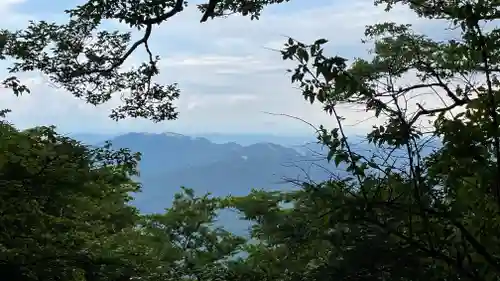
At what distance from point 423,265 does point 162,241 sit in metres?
9.70

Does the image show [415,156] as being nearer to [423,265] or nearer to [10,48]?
[423,265]

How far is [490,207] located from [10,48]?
540cm

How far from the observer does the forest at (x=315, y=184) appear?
255 centimetres

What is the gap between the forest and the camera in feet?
8.38

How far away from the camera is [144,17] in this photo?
540 cm

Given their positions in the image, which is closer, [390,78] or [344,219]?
[344,219]

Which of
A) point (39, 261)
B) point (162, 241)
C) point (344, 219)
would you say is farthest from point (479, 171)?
point (162, 241)

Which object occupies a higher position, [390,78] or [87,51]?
[87,51]

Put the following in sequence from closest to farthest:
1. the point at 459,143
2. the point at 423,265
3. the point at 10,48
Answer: the point at 459,143 < the point at 423,265 < the point at 10,48

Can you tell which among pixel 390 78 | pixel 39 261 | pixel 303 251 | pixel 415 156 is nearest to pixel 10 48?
pixel 39 261

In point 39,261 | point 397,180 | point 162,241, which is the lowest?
point 162,241

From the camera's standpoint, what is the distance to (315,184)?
2881mm

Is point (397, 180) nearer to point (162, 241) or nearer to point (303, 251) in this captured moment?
point (303, 251)

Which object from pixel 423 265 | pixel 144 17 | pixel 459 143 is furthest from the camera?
pixel 144 17
